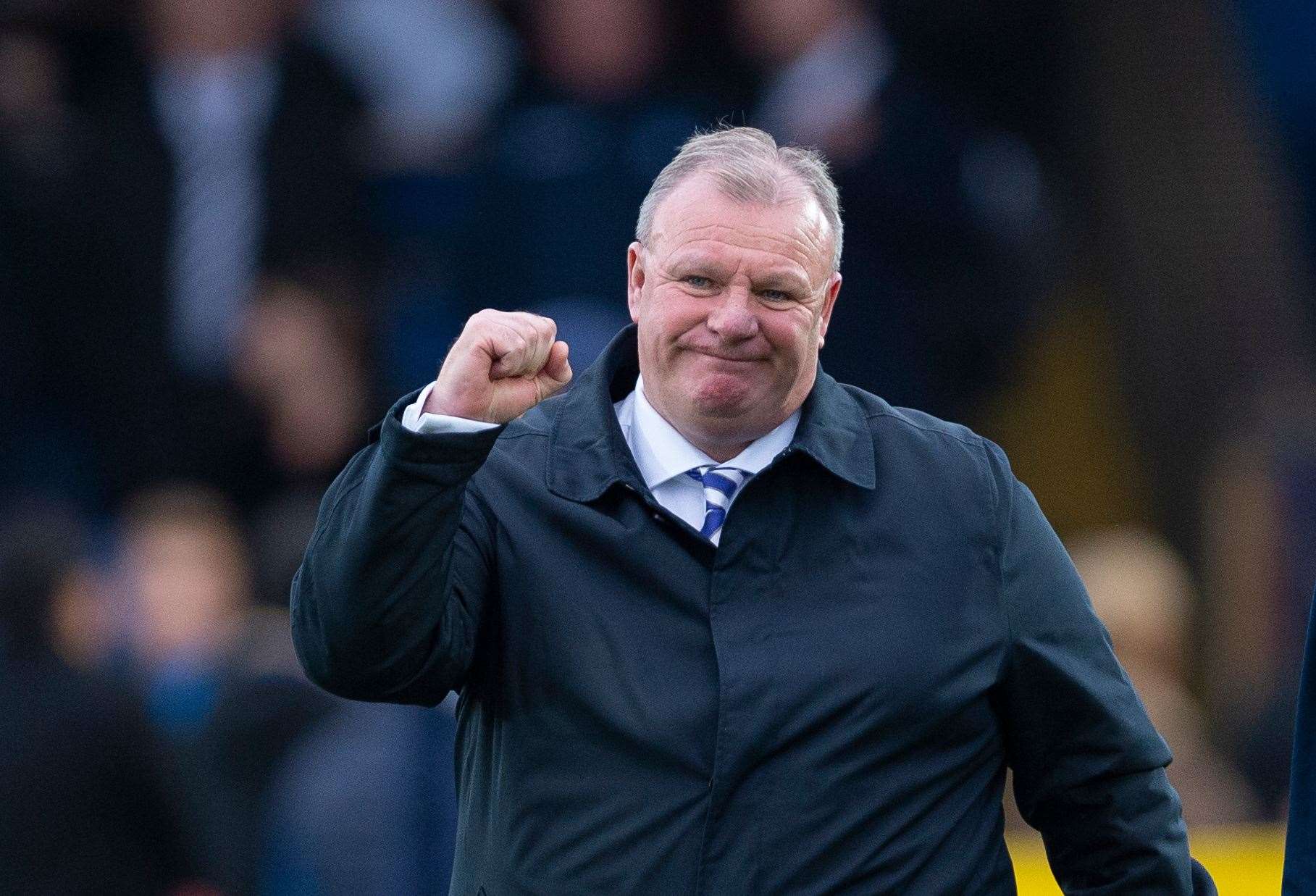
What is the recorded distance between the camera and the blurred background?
5680mm

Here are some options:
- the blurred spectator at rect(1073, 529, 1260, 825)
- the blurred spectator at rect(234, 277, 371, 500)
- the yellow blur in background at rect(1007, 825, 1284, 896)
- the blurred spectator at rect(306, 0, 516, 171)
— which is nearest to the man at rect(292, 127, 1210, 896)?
the yellow blur in background at rect(1007, 825, 1284, 896)

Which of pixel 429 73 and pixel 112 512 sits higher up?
pixel 429 73

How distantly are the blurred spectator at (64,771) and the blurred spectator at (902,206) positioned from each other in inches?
86.6

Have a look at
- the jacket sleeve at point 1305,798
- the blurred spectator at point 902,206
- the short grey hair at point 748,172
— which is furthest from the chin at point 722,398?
the blurred spectator at point 902,206

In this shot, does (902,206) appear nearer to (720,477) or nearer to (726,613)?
(720,477)

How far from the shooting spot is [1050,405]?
267 inches

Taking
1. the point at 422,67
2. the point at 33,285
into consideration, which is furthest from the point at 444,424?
the point at 422,67

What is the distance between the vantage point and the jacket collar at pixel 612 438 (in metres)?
2.73

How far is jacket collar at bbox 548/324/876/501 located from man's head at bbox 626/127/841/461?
2.2 inches

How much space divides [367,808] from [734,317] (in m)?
2.66

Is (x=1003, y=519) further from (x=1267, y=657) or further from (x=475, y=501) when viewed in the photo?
(x=1267, y=657)

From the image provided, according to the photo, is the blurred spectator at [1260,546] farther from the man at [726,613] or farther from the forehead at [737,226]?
the forehead at [737,226]

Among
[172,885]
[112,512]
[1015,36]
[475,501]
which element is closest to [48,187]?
[112,512]

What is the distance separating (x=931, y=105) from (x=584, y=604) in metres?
3.56
